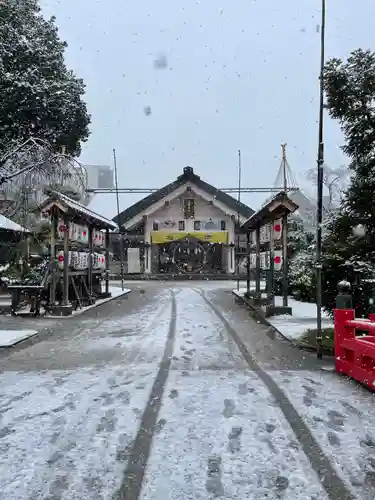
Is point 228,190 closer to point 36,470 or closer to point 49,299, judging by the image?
point 49,299

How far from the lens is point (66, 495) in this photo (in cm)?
357

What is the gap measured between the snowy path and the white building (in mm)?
33412

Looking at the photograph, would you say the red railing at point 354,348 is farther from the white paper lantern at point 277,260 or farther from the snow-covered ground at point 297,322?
the white paper lantern at point 277,260

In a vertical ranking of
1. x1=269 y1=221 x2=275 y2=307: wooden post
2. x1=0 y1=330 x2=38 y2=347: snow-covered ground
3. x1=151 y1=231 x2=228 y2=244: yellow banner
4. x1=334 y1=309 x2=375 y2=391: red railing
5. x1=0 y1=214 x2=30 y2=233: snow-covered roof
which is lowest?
x1=0 y1=330 x2=38 y2=347: snow-covered ground

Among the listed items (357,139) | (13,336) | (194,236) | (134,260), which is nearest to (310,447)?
(357,139)

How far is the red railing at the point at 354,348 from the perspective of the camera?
6531 mm

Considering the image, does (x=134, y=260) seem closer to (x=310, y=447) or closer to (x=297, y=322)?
(x=297, y=322)

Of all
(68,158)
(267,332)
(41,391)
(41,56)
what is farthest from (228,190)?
(41,391)

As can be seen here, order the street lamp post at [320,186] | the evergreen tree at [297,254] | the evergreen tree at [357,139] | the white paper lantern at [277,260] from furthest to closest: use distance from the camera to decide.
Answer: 1. the evergreen tree at [297,254]
2. the white paper lantern at [277,260]
3. the evergreen tree at [357,139]
4. the street lamp post at [320,186]

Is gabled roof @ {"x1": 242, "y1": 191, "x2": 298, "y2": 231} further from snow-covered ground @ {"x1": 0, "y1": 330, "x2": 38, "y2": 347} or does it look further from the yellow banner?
the yellow banner

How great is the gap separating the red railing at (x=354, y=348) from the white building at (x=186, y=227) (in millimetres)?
34795

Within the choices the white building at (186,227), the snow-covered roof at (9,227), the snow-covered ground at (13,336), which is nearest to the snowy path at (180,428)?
the snow-covered ground at (13,336)

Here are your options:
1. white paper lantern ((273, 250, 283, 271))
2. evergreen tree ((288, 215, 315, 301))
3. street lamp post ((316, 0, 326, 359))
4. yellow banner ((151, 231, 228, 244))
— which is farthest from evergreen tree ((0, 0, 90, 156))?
yellow banner ((151, 231, 228, 244))

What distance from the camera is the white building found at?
42.5m
